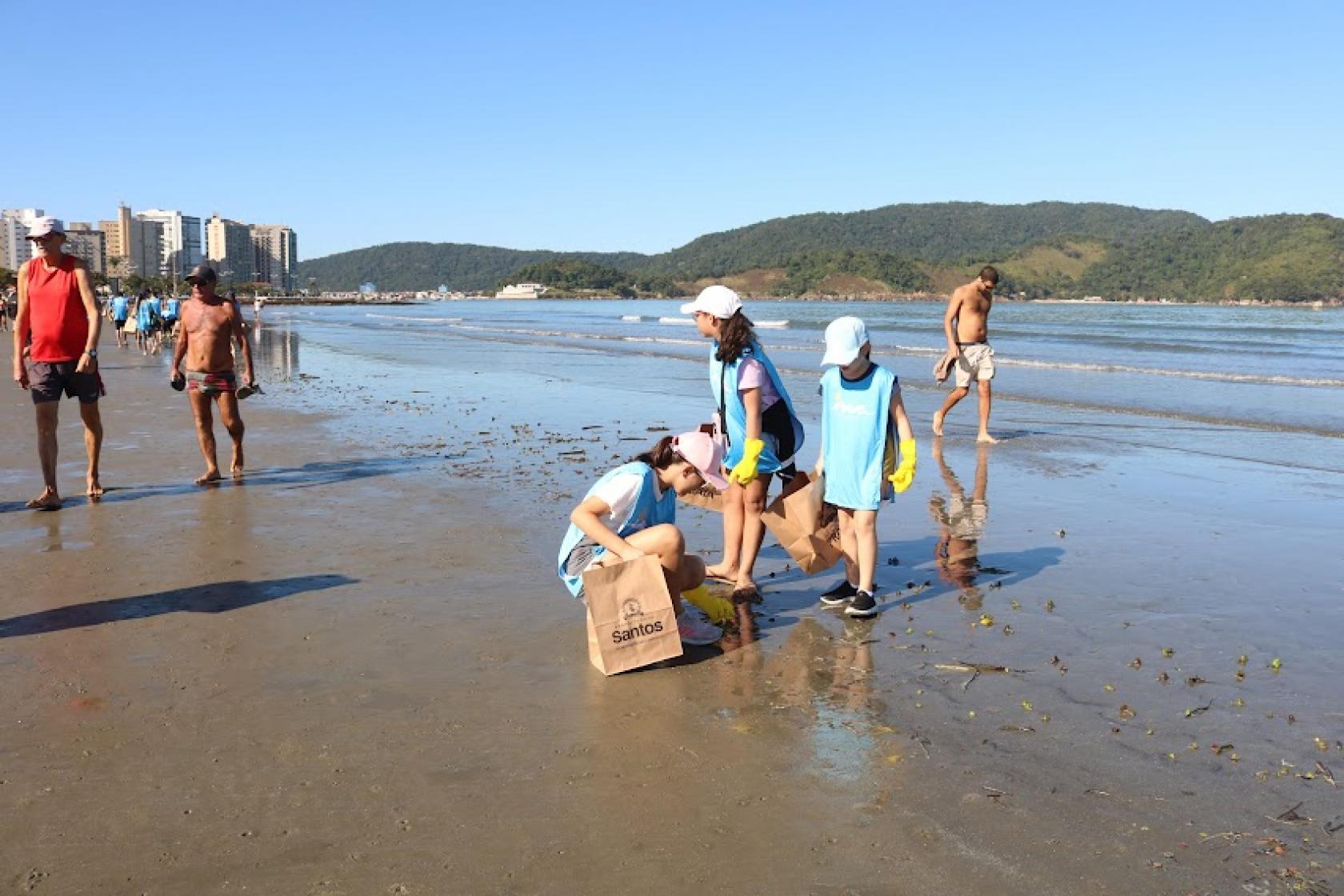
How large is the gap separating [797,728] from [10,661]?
369cm

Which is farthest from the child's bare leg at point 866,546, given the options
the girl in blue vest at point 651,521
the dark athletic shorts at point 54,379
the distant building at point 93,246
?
the distant building at point 93,246

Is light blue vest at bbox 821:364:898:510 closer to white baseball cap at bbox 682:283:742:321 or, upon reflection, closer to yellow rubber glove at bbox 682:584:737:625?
white baseball cap at bbox 682:283:742:321

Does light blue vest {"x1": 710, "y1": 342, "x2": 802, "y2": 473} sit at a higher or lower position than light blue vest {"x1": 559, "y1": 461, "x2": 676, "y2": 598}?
higher

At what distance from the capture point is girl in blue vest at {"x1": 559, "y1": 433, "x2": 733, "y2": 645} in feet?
16.9

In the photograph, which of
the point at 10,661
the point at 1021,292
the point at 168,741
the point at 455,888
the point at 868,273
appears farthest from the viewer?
the point at 868,273

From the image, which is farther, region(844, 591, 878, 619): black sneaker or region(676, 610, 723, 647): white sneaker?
region(844, 591, 878, 619): black sneaker

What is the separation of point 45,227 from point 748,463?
19.7ft

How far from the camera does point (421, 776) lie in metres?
3.86

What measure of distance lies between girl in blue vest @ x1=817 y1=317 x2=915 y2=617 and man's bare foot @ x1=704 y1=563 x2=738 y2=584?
0.74 metres

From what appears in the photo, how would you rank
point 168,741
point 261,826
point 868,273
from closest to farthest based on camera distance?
point 261,826 < point 168,741 < point 868,273

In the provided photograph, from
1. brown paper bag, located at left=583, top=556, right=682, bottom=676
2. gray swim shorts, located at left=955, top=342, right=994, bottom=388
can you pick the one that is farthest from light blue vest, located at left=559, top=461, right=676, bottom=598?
gray swim shorts, located at left=955, top=342, right=994, bottom=388

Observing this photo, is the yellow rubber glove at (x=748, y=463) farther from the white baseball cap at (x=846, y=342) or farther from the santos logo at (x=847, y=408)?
the white baseball cap at (x=846, y=342)

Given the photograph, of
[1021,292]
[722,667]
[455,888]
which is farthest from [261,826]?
[1021,292]

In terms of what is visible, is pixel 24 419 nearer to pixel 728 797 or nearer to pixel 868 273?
pixel 728 797
